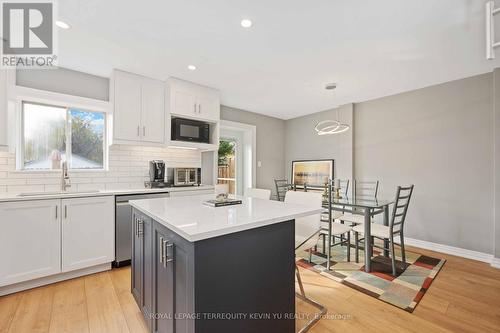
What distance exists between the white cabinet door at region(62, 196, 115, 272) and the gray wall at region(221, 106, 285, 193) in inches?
111

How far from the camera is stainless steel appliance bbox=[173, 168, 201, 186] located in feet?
10.8

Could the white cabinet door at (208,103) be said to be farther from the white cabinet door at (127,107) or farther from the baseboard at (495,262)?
the baseboard at (495,262)

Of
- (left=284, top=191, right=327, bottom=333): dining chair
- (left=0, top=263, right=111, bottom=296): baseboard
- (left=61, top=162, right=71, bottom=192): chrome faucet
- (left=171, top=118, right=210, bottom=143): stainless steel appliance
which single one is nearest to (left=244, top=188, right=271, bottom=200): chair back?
(left=284, top=191, right=327, bottom=333): dining chair

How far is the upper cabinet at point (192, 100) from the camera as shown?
3.16 metres

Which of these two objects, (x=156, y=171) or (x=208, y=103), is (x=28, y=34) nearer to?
(x=156, y=171)

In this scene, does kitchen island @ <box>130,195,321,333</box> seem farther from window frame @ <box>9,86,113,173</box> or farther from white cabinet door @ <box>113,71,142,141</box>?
window frame @ <box>9,86,113,173</box>

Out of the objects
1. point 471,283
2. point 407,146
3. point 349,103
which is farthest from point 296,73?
point 471,283

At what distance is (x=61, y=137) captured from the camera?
9.53 ft

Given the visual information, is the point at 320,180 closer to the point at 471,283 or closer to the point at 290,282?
the point at 471,283

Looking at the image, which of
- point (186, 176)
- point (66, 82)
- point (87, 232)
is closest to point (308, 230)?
point (186, 176)

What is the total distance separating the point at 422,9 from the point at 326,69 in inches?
44.6

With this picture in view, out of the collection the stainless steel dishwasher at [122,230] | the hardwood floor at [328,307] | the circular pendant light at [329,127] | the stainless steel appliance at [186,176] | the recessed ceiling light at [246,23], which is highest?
the recessed ceiling light at [246,23]

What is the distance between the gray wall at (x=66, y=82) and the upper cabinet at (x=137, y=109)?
0.34 m

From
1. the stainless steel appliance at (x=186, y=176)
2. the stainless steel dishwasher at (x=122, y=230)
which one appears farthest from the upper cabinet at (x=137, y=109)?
the stainless steel dishwasher at (x=122, y=230)
